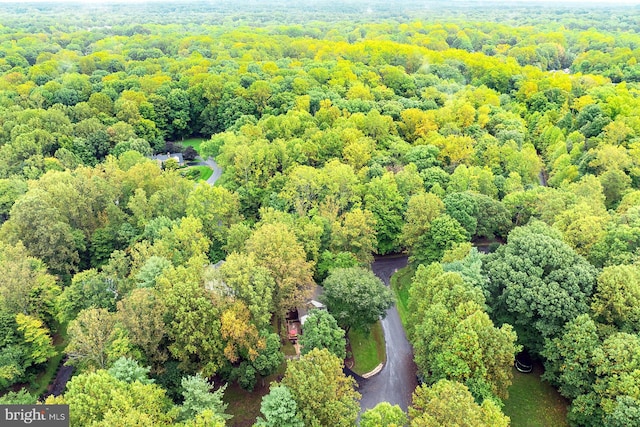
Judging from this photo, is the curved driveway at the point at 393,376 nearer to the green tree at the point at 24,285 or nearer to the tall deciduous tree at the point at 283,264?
the tall deciduous tree at the point at 283,264

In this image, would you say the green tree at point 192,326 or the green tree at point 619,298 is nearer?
the green tree at point 619,298

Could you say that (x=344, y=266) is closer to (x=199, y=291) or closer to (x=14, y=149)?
(x=199, y=291)

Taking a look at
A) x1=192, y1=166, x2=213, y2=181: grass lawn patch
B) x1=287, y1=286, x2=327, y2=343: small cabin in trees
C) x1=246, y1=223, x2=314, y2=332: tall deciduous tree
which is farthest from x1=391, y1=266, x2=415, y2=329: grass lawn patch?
x1=192, y1=166, x2=213, y2=181: grass lawn patch

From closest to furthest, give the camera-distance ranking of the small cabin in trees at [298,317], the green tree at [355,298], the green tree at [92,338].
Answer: the green tree at [92,338] → the green tree at [355,298] → the small cabin in trees at [298,317]

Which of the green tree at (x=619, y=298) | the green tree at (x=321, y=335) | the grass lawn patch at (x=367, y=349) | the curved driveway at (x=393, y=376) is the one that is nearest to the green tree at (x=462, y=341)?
the curved driveway at (x=393, y=376)

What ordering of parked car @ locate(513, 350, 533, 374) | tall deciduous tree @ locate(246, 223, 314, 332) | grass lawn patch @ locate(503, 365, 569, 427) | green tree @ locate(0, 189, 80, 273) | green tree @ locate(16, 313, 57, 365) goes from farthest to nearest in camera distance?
green tree @ locate(0, 189, 80, 273) < parked car @ locate(513, 350, 533, 374) < tall deciduous tree @ locate(246, 223, 314, 332) < green tree @ locate(16, 313, 57, 365) < grass lawn patch @ locate(503, 365, 569, 427)

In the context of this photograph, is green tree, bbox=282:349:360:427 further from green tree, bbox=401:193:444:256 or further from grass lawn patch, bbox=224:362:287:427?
green tree, bbox=401:193:444:256
